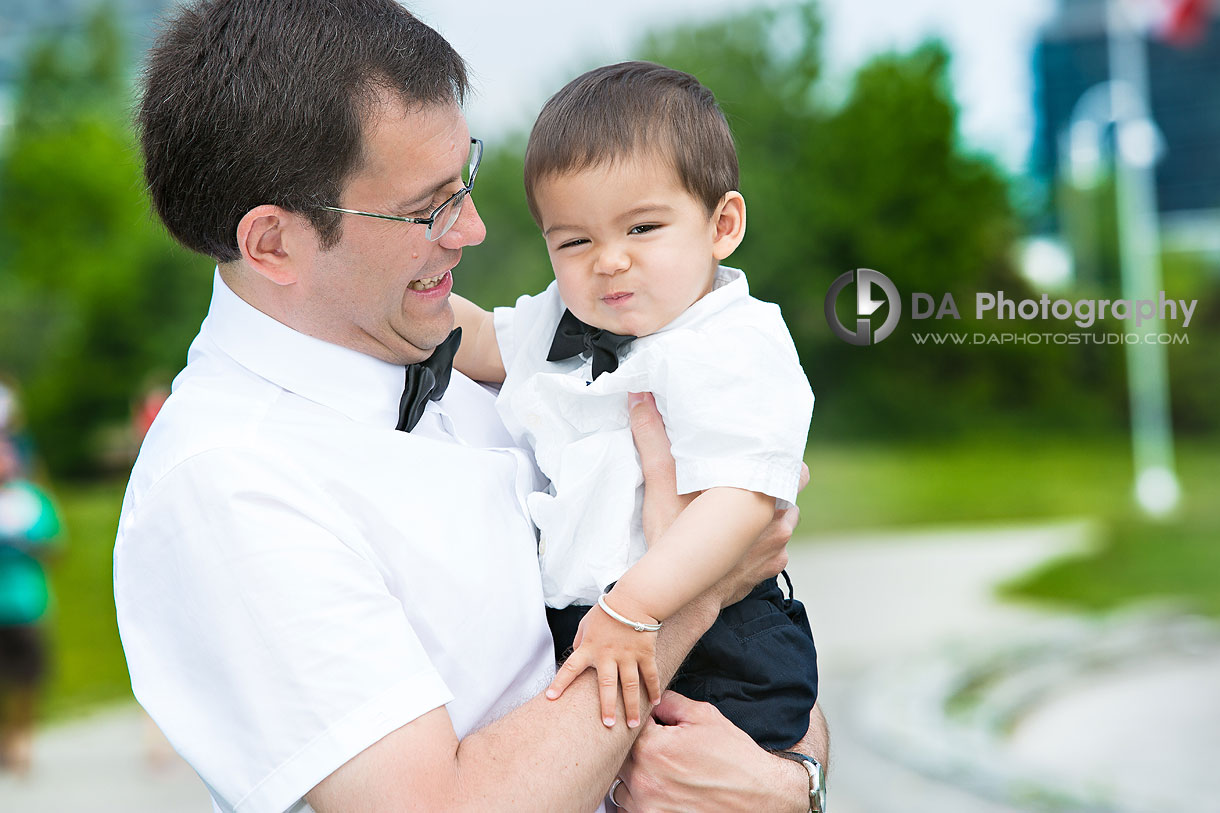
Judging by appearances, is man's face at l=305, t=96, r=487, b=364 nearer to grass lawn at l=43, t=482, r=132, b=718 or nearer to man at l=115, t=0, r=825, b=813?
man at l=115, t=0, r=825, b=813

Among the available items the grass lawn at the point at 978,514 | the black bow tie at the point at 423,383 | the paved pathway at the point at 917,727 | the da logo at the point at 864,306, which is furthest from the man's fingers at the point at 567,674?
the grass lawn at the point at 978,514

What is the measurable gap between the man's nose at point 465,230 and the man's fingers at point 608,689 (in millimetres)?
541

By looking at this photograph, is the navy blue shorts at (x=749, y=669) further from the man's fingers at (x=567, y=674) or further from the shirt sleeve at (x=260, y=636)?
the shirt sleeve at (x=260, y=636)

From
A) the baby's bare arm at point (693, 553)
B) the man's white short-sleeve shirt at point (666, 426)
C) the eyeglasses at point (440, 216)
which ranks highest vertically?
the eyeglasses at point (440, 216)

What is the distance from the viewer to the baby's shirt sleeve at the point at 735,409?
143 cm

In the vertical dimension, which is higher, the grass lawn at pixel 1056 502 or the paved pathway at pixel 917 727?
the grass lawn at pixel 1056 502

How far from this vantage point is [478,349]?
1802 millimetres

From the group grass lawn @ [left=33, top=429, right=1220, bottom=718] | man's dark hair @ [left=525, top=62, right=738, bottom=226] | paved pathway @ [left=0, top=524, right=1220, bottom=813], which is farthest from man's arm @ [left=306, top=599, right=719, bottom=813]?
grass lawn @ [left=33, top=429, right=1220, bottom=718]

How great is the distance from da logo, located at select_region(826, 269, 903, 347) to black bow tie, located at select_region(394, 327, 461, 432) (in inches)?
49.1

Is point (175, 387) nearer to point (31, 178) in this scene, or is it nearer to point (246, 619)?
point (246, 619)

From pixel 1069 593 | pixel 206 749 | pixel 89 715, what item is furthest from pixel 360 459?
pixel 1069 593

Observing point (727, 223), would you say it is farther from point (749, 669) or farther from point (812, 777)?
point (812, 777)

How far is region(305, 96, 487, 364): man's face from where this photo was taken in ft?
4.58

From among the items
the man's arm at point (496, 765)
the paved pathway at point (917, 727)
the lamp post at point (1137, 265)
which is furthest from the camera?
the lamp post at point (1137, 265)
